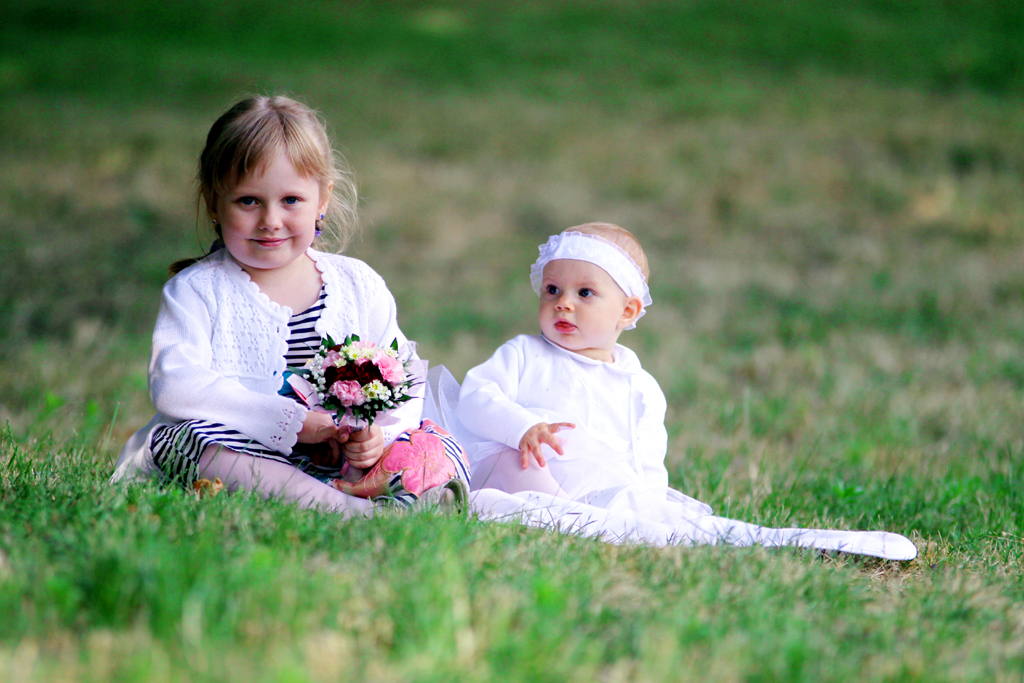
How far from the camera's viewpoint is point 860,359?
7391 millimetres

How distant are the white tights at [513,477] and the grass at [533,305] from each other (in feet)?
1.84

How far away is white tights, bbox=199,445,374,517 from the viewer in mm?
3309

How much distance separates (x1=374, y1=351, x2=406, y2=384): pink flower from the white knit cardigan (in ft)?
1.34

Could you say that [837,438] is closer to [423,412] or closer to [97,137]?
[423,412]

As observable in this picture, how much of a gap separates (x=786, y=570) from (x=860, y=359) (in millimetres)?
4868

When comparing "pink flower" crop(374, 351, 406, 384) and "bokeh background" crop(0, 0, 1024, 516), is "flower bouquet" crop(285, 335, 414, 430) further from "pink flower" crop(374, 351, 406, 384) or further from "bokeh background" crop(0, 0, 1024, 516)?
"bokeh background" crop(0, 0, 1024, 516)

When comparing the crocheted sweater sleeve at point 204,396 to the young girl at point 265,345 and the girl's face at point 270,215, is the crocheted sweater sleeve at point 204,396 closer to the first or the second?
the young girl at point 265,345

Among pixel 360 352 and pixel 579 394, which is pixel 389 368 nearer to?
pixel 360 352

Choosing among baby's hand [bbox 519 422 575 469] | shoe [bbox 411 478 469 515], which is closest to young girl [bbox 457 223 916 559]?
baby's hand [bbox 519 422 575 469]

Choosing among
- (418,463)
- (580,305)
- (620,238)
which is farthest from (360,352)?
(620,238)

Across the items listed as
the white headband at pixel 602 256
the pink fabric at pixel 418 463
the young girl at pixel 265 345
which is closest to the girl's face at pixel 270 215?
the young girl at pixel 265 345

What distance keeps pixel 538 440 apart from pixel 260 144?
1.52 meters

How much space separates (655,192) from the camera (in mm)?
12883

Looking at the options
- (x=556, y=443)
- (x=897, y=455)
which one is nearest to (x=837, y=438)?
(x=897, y=455)
